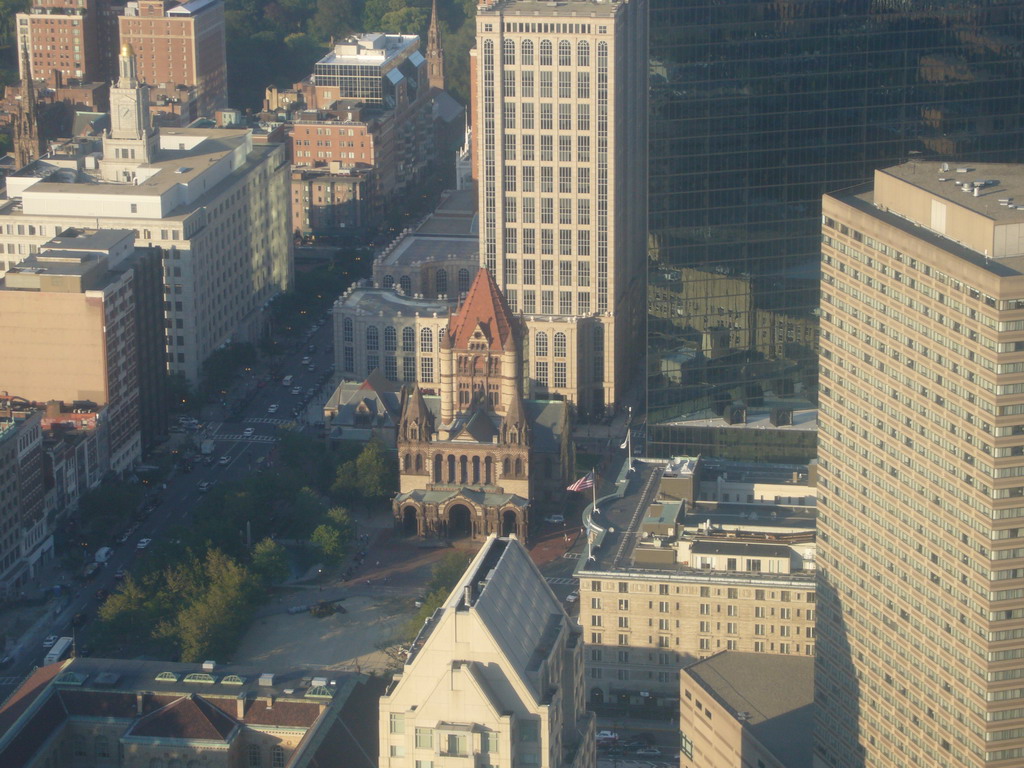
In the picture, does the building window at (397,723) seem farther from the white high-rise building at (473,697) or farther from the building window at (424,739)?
the building window at (424,739)

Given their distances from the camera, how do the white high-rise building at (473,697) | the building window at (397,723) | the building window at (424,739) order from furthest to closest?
the building window at (397,723)
the building window at (424,739)
the white high-rise building at (473,697)

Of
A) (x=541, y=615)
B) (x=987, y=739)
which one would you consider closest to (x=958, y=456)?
(x=987, y=739)

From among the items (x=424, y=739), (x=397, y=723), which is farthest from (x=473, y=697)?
(x=397, y=723)

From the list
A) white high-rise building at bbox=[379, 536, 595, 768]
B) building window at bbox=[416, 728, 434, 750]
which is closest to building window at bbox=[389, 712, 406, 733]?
Answer: white high-rise building at bbox=[379, 536, 595, 768]

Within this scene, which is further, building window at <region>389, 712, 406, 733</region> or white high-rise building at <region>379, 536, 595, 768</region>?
building window at <region>389, 712, 406, 733</region>

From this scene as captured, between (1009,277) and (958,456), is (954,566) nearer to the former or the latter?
(958,456)

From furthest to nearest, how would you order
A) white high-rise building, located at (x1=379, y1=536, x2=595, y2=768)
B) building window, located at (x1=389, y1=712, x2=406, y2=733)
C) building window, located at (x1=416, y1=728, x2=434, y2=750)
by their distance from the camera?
1. building window, located at (x1=389, y1=712, x2=406, y2=733)
2. building window, located at (x1=416, y1=728, x2=434, y2=750)
3. white high-rise building, located at (x1=379, y1=536, x2=595, y2=768)

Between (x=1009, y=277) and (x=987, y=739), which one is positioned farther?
(x=987, y=739)

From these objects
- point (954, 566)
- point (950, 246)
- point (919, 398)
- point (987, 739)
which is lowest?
point (987, 739)

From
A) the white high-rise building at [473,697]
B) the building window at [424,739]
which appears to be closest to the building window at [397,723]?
the white high-rise building at [473,697]

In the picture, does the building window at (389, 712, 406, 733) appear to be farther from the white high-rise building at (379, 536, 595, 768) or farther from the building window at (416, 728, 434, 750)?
the building window at (416, 728, 434, 750)

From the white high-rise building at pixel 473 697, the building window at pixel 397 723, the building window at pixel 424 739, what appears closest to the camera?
the white high-rise building at pixel 473 697
